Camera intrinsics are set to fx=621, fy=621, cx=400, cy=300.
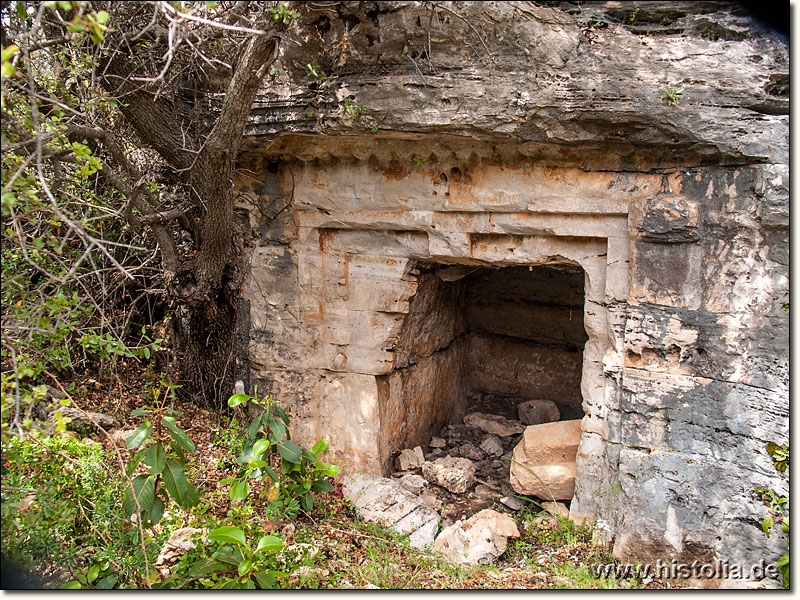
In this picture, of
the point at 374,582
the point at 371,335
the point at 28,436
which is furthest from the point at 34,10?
the point at 374,582

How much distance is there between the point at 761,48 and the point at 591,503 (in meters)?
2.86

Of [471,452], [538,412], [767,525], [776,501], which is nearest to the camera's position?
[767,525]

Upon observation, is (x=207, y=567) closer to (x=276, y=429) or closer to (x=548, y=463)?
(x=276, y=429)

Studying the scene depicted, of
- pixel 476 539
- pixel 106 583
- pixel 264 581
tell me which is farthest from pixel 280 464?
pixel 476 539

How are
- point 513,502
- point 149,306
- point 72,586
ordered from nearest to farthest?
point 72,586 → point 513,502 → point 149,306

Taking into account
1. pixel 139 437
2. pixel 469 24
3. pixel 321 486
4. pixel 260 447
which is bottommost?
pixel 321 486

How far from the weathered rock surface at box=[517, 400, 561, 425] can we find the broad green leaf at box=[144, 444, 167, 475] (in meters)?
3.76

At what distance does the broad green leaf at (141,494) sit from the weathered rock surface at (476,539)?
1852mm

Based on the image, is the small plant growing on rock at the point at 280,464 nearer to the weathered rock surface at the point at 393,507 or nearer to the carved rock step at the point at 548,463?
the weathered rock surface at the point at 393,507

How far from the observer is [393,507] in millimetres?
4418

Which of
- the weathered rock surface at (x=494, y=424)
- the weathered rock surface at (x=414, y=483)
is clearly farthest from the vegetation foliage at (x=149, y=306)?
the weathered rock surface at (x=494, y=424)

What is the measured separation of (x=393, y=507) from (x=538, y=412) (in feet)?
7.31

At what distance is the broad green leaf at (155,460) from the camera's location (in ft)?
10.6

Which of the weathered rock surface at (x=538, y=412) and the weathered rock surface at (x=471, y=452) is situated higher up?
the weathered rock surface at (x=538, y=412)
